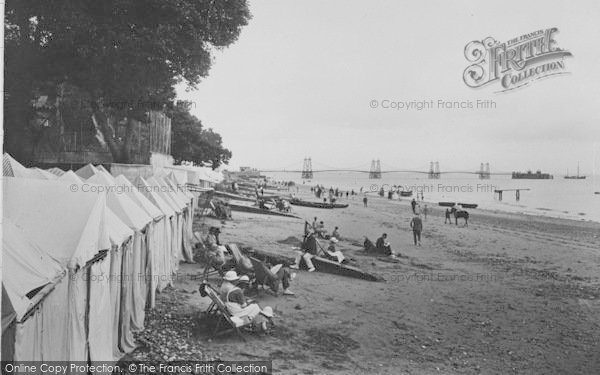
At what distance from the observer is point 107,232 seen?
595 cm

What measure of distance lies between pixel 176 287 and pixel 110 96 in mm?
10659

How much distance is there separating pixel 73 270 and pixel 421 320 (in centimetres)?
717

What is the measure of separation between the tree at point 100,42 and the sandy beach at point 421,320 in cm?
734

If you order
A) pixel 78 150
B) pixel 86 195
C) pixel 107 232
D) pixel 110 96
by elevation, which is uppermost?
pixel 110 96

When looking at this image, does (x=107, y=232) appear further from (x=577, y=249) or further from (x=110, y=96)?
(x=577, y=249)

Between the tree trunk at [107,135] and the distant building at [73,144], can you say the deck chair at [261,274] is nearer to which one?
the tree trunk at [107,135]

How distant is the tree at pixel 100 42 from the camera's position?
15.1 m

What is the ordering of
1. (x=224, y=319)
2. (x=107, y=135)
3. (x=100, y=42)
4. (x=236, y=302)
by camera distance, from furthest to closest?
(x=107, y=135), (x=100, y=42), (x=236, y=302), (x=224, y=319)

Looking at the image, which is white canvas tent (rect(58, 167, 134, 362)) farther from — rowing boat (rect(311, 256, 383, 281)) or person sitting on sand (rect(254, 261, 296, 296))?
rowing boat (rect(311, 256, 383, 281))

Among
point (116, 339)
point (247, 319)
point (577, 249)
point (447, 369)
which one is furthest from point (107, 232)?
point (577, 249)

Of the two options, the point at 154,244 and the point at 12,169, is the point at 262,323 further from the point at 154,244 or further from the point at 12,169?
the point at 12,169

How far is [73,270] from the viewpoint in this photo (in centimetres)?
469

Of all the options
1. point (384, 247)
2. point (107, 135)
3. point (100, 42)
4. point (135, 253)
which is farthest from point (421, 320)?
point (107, 135)

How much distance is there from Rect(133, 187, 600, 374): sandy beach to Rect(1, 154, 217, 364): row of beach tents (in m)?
0.94
